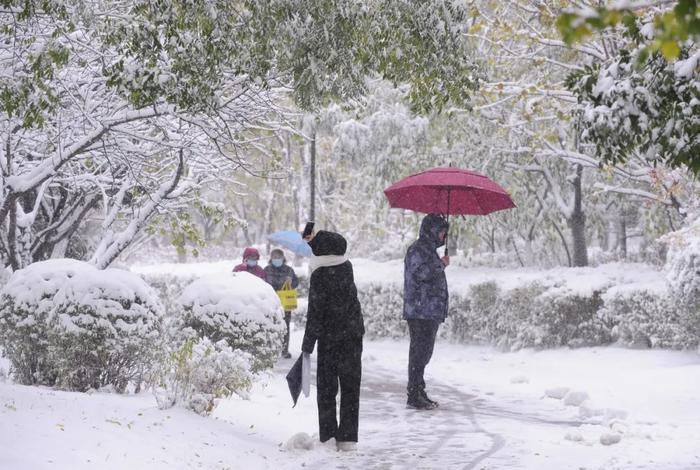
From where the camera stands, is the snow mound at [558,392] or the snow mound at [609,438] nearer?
the snow mound at [609,438]

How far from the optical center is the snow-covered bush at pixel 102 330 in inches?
314

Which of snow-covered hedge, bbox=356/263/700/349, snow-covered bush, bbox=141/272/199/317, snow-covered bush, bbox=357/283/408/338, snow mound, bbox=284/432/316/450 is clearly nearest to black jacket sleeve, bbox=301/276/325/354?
snow mound, bbox=284/432/316/450

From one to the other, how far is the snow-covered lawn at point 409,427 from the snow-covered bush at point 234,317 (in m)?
0.62

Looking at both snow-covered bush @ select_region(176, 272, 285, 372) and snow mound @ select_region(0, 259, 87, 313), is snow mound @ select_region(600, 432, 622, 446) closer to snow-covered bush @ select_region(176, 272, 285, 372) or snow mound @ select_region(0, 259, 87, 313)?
snow-covered bush @ select_region(176, 272, 285, 372)

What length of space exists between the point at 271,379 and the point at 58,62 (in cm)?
625

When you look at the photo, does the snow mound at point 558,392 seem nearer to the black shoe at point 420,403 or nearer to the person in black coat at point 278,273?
the black shoe at point 420,403

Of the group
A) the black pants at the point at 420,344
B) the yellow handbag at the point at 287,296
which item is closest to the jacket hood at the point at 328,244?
the black pants at the point at 420,344

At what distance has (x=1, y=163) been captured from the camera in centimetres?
923

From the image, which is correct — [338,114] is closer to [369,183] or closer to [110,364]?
[369,183]

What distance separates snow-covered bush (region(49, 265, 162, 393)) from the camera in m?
7.98

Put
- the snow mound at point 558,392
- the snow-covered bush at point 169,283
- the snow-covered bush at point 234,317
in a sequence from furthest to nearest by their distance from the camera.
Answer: the snow-covered bush at point 169,283, the snow mound at point 558,392, the snow-covered bush at point 234,317

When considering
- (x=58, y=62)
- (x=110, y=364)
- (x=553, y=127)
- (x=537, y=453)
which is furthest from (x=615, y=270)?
(x=58, y=62)

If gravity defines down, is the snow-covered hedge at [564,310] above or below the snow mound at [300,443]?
above

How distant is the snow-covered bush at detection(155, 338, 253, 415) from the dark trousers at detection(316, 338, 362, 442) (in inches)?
32.5
